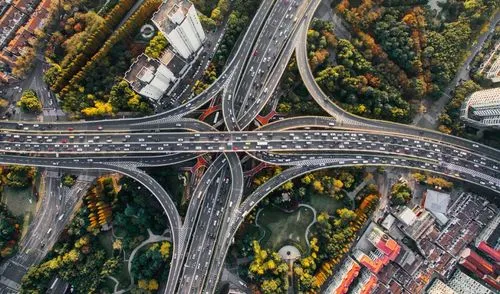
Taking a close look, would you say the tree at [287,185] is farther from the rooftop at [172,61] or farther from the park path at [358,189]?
the rooftop at [172,61]

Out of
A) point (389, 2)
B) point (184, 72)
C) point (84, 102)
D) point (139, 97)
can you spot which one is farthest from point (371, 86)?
point (84, 102)

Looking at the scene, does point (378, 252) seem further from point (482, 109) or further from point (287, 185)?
point (482, 109)

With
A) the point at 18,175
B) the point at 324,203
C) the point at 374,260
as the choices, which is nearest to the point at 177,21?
the point at 18,175

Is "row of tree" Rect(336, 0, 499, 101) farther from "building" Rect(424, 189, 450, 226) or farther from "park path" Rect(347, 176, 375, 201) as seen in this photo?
"building" Rect(424, 189, 450, 226)

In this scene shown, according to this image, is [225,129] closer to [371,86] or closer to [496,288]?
[371,86]

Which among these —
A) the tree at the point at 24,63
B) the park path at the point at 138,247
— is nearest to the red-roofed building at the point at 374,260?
the park path at the point at 138,247
